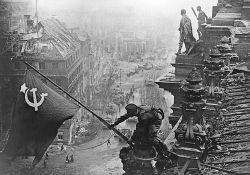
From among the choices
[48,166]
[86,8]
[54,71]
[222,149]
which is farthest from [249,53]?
[86,8]

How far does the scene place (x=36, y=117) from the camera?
28.2ft

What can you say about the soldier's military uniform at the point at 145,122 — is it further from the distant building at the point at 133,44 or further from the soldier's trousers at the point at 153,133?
the distant building at the point at 133,44

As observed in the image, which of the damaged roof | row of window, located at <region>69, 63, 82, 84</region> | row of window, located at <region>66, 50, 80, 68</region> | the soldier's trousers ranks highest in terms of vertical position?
the soldier's trousers

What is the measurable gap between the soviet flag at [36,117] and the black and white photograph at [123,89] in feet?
0.07

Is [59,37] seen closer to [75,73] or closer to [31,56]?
[75,73]

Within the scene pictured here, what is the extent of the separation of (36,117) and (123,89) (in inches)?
2001

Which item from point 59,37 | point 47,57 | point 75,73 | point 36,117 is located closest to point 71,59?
point 59,37

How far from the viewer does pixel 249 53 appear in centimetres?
1712

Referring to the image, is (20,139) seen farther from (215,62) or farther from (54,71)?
(54,71)

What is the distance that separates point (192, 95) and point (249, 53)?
10455 mm

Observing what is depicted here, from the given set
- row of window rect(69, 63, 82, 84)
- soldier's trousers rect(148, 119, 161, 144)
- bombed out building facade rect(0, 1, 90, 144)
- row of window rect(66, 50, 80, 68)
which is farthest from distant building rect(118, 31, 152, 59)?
soldier's trousers rect(148, 119, 161, 144)

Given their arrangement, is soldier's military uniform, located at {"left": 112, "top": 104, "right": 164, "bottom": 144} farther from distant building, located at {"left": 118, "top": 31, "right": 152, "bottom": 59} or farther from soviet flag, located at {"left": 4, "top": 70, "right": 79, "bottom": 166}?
distant building, located at {"left": 118, "top": 31, "right": 152, "bottom": 59}

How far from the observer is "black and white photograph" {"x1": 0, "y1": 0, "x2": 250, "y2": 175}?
23.6ft

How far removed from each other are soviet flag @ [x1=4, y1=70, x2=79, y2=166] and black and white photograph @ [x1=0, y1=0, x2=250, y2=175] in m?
0.02
